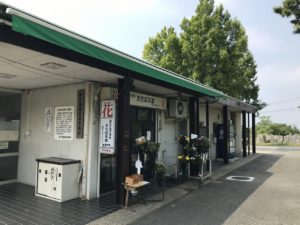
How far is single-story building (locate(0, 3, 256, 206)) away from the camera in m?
3.46

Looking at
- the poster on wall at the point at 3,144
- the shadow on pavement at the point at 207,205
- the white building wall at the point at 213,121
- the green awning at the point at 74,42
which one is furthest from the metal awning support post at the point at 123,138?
the white building wall at the point at 213,121

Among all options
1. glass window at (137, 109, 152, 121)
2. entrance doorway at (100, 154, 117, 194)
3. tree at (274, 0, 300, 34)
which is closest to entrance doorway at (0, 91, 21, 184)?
entrance doorway at (100, 154, 117, 194)

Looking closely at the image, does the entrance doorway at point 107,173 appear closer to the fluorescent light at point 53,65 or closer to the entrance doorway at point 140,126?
the entrance doorway at point 140,126

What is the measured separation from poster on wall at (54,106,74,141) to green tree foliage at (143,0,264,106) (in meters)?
12.2

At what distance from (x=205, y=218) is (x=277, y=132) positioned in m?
35.8

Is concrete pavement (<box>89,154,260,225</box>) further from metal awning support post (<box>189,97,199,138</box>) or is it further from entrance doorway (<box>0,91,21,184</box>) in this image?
entrance doorway (<box>0,91,21,184</box>)

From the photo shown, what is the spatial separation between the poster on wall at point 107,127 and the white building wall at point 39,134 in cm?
71

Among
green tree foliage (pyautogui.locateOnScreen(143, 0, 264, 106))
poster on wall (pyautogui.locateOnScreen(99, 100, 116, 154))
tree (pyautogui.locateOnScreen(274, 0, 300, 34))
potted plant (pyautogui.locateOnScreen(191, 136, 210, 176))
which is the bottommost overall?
potted plant (pyautogui.locateOnScreen(191, 136, 210, 176))

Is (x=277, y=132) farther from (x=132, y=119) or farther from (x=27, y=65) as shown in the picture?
(x=27, y=65)

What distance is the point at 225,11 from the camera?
18266 mm

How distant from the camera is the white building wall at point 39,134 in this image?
610 cm

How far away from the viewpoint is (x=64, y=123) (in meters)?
6.24

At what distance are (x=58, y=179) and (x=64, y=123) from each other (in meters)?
1.47

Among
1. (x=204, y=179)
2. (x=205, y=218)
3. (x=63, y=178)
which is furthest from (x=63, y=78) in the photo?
(x=204, y=179)
